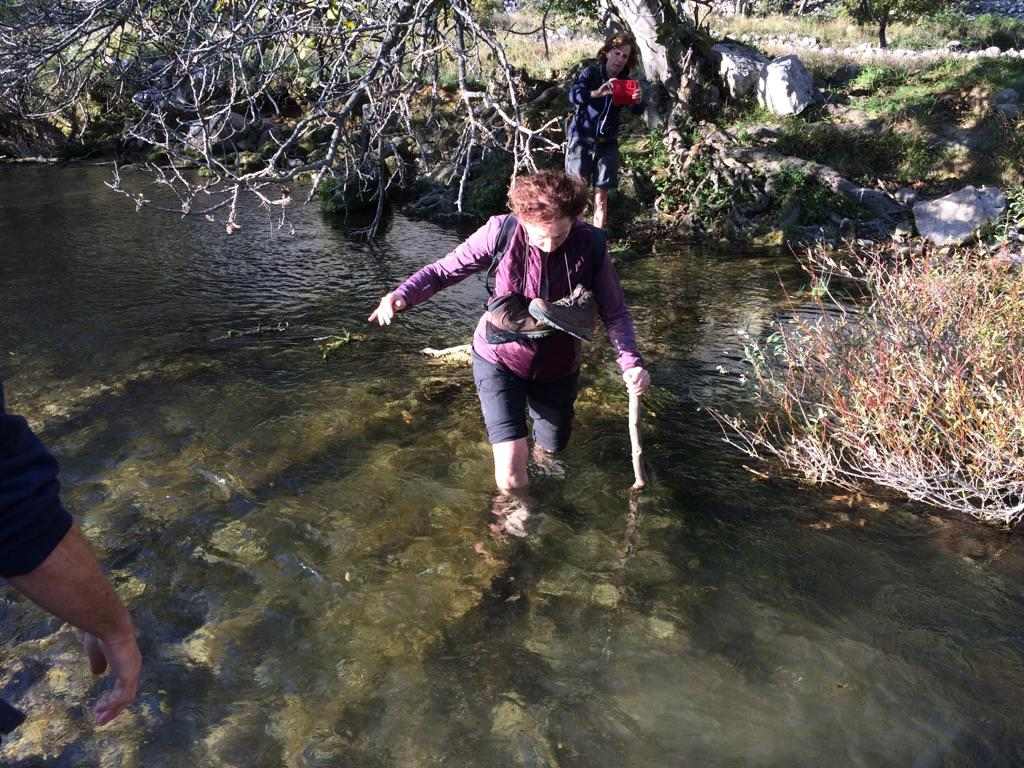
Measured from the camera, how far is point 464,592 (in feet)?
14.3

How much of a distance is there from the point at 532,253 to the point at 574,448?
213 centimetres

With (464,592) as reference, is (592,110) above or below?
above

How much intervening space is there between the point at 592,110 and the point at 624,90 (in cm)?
50

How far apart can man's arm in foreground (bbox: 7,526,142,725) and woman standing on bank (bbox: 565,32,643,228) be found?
25.6 feet

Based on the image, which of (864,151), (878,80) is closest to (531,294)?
(864,151)

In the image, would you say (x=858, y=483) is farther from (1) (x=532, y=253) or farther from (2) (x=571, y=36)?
(2) (x=571, y=36)

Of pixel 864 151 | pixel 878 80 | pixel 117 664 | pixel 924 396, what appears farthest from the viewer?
pixel 878 80

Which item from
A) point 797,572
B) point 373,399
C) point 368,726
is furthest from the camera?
point 373,399

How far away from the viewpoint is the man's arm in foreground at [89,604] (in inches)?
65.8

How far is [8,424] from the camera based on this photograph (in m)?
1.58

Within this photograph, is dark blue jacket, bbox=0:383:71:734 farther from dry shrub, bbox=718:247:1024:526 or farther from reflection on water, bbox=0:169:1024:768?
dry shrub, bbox=718:247:1024:526

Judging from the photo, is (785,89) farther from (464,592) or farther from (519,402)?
(464,592)

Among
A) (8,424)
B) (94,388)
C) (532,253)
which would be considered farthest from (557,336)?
(94,388)

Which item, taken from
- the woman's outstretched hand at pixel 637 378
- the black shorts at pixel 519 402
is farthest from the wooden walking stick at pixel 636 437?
the black shorts at pixel 519 402
